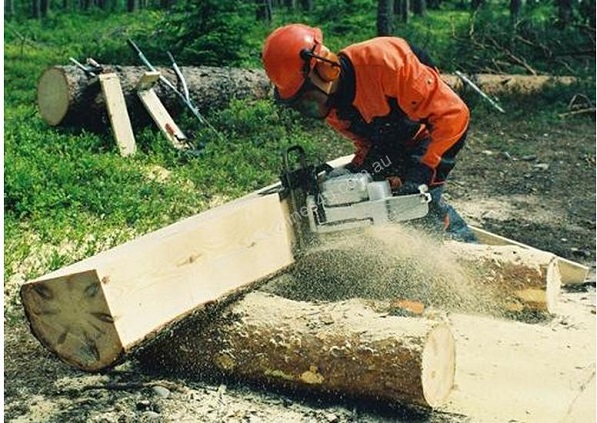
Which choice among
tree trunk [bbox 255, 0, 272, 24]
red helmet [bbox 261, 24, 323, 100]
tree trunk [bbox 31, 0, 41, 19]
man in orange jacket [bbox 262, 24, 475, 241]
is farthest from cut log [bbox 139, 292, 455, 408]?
tree trunk [bbox 31, 0, 41, 19]

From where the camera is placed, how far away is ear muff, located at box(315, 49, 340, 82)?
12.7 ft

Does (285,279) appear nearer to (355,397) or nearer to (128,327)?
(355,397)

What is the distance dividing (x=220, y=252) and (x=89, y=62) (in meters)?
5.23

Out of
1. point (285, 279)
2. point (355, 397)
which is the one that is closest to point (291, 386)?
point (355, 397)

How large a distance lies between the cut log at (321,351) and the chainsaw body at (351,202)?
0.49 meters

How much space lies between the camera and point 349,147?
9047mm

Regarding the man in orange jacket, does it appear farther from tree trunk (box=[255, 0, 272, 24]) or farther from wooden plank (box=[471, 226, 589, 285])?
tree trunk (box=[255, 0, 272, 24])

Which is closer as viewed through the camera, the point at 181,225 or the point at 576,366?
the point at 181,225

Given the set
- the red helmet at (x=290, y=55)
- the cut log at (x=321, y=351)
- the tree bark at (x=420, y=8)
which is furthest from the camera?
the tree bark at (x=420, y=8)

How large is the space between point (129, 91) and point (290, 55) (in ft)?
16.1

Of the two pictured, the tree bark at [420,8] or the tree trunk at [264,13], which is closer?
the tree trunk at [264,13]

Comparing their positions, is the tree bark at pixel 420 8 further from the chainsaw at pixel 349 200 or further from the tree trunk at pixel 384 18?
the chainsaw at pixel 349 200

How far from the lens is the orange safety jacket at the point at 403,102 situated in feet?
13.0

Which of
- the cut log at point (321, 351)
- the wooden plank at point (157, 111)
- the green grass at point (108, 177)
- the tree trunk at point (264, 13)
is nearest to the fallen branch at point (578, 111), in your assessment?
the green grass at point (108, 177)
